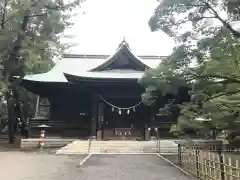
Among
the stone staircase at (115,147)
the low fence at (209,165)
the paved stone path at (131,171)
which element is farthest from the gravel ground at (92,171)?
the stone staircase at (115,147)

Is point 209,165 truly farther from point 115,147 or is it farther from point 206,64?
point 115,147

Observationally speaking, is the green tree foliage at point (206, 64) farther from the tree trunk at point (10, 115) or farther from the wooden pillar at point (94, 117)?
the tree trunk at point (10, 115)

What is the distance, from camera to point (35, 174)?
10531mm

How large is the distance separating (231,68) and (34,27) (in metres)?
21.3

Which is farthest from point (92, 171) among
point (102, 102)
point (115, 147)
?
point (102, 102)

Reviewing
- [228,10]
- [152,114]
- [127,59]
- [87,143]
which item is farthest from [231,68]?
[127,59]

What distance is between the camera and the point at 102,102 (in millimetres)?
23844

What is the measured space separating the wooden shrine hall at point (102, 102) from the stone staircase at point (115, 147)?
252 centimetres

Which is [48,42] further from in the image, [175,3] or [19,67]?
[175,3]

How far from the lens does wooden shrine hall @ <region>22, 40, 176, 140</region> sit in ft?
75.4

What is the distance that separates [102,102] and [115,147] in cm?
520

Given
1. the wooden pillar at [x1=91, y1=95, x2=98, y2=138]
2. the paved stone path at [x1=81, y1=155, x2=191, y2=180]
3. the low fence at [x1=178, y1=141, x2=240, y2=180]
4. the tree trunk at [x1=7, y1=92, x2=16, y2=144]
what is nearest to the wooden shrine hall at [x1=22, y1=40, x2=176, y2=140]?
the wooden pillar at [x1=91, y1=95, x2=98, y2=138]

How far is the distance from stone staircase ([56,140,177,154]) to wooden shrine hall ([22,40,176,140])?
99.1 inches

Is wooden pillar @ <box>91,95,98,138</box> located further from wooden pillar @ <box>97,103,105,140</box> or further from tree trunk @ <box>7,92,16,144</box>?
tree trunk @ <box>7,92,16,144</box>
